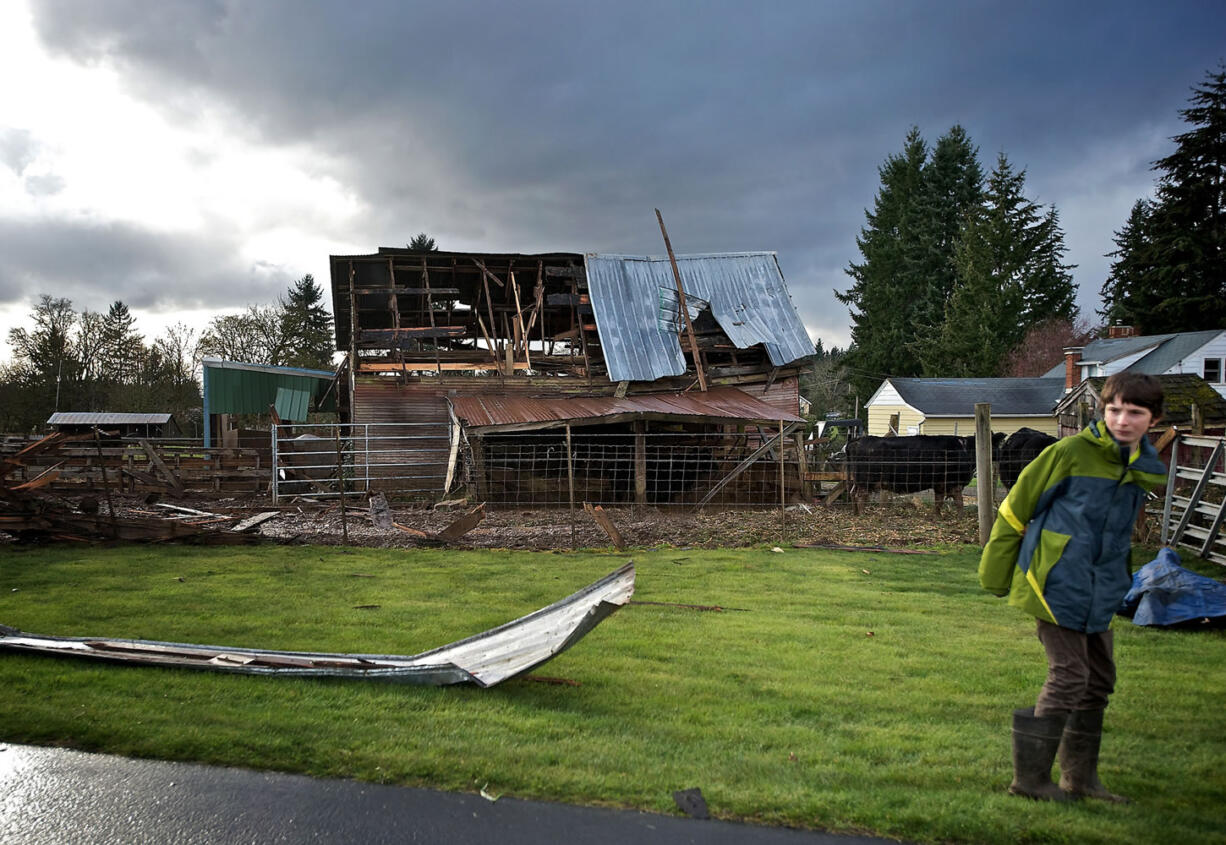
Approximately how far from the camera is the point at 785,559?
10086 mm

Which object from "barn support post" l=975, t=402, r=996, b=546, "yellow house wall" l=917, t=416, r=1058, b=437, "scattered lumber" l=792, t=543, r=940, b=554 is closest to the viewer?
"barn support post" l=975, t=402, r=996, b=546

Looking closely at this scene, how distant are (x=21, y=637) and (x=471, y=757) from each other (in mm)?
3849

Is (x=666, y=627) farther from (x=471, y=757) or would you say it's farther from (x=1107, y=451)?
(x=1107, y=451)

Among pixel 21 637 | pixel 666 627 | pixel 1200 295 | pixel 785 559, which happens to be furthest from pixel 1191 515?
pixel 1200 295

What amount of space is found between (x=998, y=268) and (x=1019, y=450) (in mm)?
36281

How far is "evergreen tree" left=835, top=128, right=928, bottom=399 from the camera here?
50.3 meters

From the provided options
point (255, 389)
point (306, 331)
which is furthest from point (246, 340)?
point (255, 389)

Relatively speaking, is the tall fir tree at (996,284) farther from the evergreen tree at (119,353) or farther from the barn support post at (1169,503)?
the evergreen tree at (119,353)

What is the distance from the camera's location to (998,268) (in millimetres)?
46375

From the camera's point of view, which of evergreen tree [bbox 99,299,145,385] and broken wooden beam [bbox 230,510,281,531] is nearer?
broken wooden beam [bbox 230,510,281,531]

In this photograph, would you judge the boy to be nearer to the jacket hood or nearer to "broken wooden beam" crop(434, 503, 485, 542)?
the jacket hood

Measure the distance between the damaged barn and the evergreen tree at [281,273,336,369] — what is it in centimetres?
3023

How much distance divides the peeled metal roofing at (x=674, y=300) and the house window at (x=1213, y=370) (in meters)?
21.5

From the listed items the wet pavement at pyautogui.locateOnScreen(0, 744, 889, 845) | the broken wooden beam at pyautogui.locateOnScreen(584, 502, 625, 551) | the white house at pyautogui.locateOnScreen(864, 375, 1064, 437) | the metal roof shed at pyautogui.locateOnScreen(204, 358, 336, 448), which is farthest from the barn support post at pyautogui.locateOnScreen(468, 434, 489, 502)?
the white house at pyautogui.locateOnScreen(864, 375, 1064, 437)
